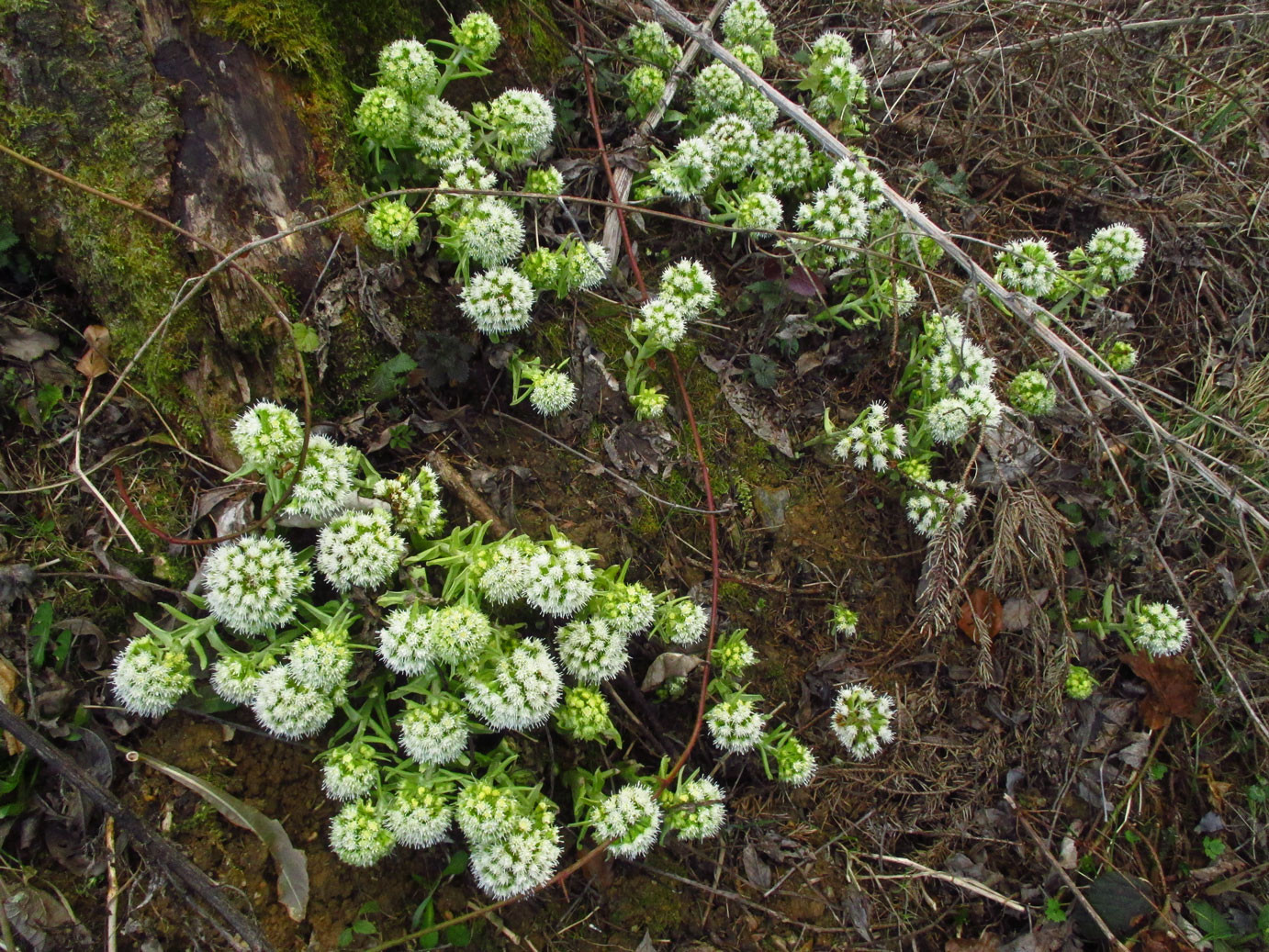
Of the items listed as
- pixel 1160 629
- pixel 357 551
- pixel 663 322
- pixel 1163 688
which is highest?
pixel 663 322

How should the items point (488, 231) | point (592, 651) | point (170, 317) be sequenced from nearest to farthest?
point (170, 317) → point (592, 651) → point (488, 231)

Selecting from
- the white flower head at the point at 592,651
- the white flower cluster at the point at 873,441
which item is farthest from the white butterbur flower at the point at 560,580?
the white flower cluster at the point at 873,441

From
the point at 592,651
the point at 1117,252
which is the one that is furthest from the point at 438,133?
the point at 1117,252

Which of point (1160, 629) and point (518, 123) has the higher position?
point (518, 123)

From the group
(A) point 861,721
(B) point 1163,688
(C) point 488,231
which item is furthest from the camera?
(B) point 1163,688

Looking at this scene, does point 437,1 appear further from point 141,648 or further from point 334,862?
point 334,862

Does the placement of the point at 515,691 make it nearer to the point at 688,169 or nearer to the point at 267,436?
the point at 267,436

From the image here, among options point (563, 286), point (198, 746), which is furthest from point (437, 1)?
point (198, 746)
